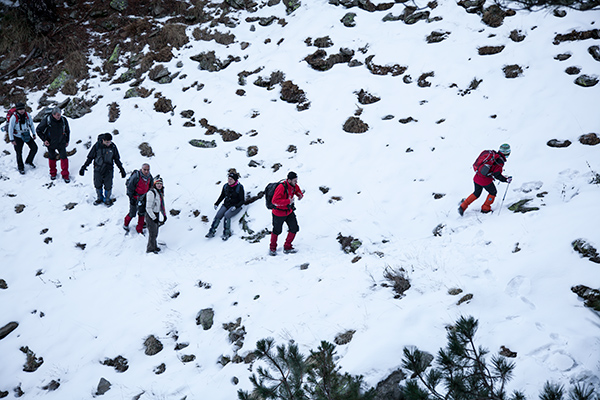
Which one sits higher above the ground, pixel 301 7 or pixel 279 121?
pixel 301 7

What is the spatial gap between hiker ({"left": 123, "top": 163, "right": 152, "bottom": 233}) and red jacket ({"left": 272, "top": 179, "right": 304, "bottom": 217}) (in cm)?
366

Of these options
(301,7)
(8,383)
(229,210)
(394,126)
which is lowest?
(8,383)

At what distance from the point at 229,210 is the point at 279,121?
454 cm

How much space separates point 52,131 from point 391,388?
11760 millimetres

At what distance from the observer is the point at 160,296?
7.98m

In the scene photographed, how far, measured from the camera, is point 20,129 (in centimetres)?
1132

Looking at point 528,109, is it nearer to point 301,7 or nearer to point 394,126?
point 394,126

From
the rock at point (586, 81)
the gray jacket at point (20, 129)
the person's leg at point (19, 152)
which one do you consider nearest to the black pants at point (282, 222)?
Answer: the gray jacket at point (20, 129)

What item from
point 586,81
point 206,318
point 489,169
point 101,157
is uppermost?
point 586,81

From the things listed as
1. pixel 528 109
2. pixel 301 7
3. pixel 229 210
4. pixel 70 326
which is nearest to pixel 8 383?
pixel 70 326

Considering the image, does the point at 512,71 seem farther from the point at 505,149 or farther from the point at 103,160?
the point at 103,160

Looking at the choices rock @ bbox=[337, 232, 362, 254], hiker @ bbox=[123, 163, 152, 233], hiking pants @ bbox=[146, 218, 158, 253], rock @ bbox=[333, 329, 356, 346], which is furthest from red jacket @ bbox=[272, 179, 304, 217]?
hiker @ bbox=[123, 163, 152, 233]

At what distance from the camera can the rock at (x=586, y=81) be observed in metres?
10.5

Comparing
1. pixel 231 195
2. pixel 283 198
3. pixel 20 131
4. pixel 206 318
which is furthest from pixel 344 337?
pixel 20 131
